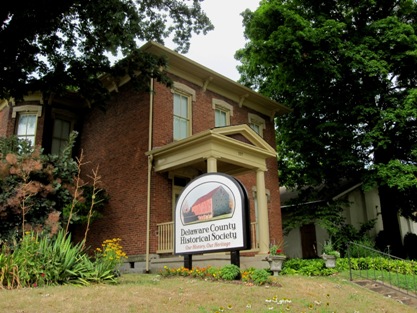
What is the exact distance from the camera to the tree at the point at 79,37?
36.1 feet

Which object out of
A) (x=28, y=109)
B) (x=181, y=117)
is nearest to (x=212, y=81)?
(x=181, y=117)

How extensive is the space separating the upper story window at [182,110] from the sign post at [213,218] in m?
5.68

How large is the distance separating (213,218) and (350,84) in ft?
43.0

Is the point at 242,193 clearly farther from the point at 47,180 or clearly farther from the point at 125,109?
the point at 125,109

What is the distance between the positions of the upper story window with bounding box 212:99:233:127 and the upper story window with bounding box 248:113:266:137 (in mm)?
1543

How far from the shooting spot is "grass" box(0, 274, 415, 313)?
6.11 m

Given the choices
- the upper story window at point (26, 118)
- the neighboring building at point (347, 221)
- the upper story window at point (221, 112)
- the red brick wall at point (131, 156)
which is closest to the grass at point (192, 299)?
the red brick wall at point (131, 156)

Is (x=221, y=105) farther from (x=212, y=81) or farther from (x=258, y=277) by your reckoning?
(x=258, y=277)

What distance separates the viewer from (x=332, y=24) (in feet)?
57.9

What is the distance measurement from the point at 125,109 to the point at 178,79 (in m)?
2.52

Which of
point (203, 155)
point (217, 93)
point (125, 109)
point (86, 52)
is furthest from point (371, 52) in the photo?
point (86, 52)

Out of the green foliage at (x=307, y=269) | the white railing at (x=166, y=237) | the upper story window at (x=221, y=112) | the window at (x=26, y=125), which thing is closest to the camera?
the green foliage at (x=307, y=269)

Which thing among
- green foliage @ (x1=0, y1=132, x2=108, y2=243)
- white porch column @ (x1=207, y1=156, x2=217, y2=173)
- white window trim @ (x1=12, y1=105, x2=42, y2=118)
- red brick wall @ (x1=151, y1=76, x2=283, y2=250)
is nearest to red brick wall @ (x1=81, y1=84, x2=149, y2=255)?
red brick wall @ (x1=151, y1=76, x2=283, y2=250)

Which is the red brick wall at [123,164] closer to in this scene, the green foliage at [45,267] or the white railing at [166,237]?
the white railing at [166,237]
